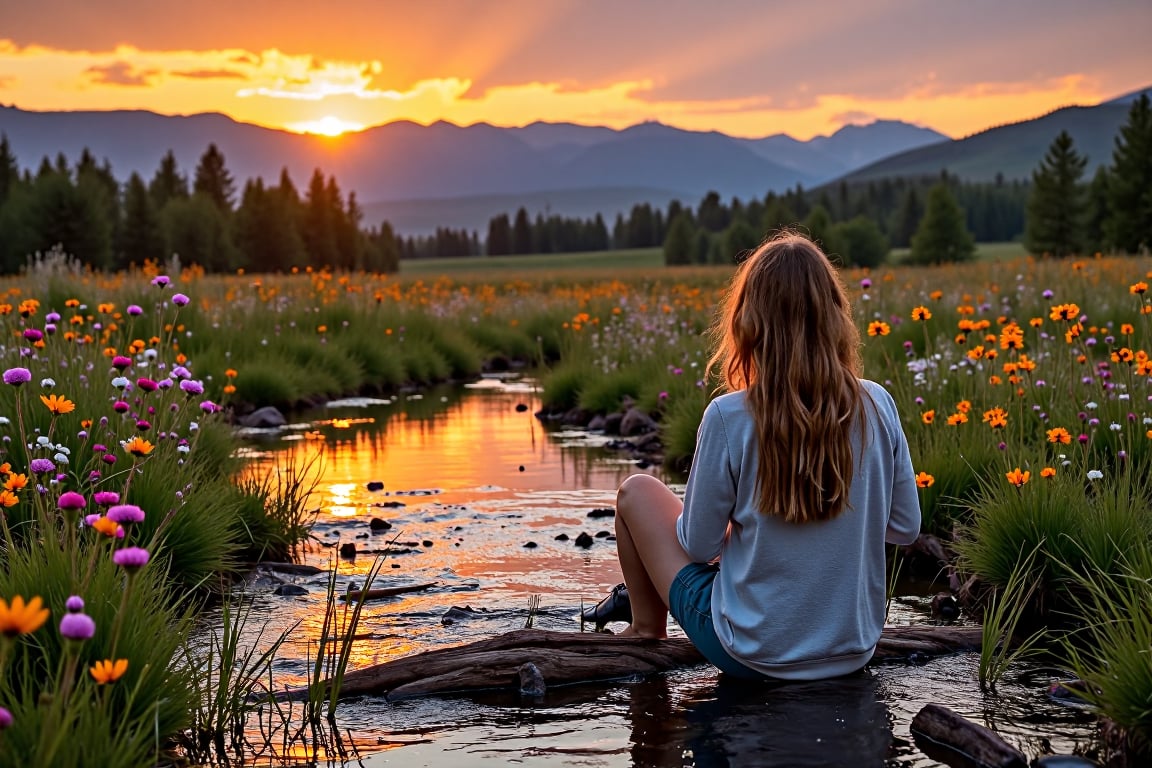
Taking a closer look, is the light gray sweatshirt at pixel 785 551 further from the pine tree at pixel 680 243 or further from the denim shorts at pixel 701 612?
the pine tree at pixel 680 243

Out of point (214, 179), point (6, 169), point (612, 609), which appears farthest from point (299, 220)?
point (612, 609)

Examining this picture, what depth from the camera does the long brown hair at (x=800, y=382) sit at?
3.99 m

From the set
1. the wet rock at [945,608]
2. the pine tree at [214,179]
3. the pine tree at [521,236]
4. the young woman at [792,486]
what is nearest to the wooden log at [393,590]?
the young woman at [792,486]

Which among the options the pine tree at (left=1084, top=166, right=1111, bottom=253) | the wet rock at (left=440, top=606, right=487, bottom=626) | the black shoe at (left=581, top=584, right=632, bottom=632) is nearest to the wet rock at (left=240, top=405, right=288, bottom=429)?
the wet rock at (left=440, top=606, right=487, bottom=626)

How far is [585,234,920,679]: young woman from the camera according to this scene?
4.02 meters

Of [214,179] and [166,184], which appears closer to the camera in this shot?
[166,184]

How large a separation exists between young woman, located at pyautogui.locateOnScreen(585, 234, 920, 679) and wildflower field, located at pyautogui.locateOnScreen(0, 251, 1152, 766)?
66 centimetres

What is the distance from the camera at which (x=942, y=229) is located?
3236 inches

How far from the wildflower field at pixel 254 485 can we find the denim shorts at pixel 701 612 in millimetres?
1004

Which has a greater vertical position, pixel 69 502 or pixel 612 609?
pixel 69 502

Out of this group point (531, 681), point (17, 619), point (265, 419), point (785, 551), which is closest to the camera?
point (17, 619)

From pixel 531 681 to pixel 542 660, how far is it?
0.30 feet

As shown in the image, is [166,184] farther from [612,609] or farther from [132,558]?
[132,558]

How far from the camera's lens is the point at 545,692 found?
4.56 metres
